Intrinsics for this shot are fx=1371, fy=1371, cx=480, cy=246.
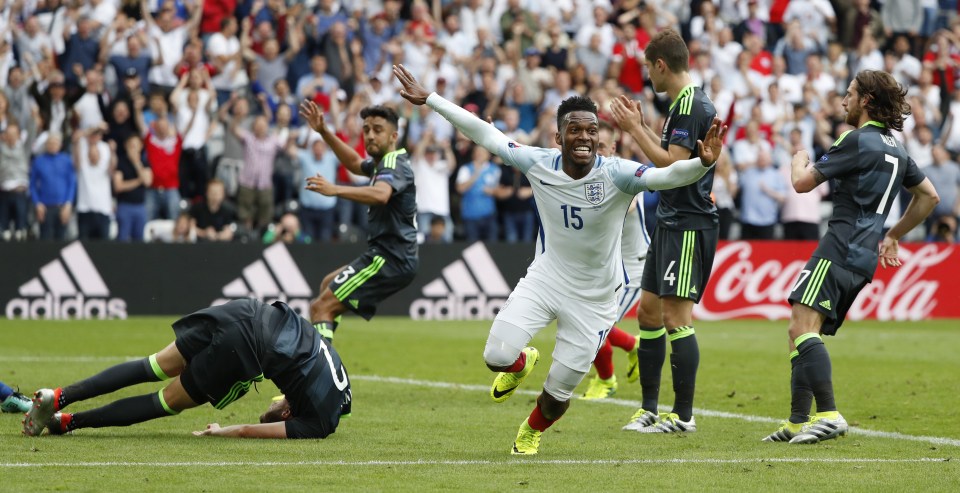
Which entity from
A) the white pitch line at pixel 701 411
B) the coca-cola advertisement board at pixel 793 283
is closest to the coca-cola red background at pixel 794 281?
the coca-cola advertisement board at pixel 793 283

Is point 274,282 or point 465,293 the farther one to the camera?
point 465,293

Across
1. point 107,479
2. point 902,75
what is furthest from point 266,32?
point 107,479

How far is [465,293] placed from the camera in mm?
21516

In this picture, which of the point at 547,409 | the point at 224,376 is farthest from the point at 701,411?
the point at 224,376

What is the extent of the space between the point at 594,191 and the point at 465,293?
13.4m

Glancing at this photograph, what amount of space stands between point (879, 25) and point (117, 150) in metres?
15.2

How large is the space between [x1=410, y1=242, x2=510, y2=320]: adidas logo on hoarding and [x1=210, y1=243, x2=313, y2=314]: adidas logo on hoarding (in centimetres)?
Result: 192

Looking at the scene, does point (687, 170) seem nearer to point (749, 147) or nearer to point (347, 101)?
point (347, 101)

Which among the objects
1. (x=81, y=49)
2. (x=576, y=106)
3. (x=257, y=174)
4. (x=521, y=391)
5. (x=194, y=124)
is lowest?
(x=257, y=174)

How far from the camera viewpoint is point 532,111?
23031 millimetres

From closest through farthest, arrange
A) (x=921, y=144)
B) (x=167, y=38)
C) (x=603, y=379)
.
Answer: (x=603, y=379), (x=167, y=38), (x=921, y=144)

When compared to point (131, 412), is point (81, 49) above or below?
below

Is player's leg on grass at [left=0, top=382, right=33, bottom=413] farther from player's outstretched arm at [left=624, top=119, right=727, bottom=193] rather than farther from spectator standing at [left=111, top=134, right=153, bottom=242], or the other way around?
spectator standing at [left=111, top=134, right=153, bottom=242]

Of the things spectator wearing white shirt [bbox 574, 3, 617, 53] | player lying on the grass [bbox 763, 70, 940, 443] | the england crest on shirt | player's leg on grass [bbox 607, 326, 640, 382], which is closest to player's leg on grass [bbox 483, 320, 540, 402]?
the england crest on shirt
